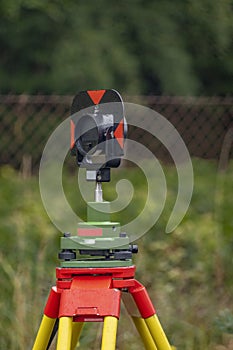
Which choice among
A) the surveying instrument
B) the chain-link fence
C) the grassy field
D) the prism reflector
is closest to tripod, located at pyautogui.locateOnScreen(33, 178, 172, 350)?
the surveying instrument

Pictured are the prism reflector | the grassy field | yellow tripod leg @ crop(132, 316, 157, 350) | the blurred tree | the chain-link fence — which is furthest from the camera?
the blurred tree

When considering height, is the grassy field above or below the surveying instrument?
below

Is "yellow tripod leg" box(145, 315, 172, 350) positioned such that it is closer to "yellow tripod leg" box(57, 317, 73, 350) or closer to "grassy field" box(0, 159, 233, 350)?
"yellow tripod leg" box(57, 317, 73, 350)

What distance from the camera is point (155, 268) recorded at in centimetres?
422

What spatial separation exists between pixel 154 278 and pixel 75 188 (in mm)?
2244

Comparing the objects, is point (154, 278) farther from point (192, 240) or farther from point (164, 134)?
point (164, 134)

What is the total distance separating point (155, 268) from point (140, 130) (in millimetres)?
2592

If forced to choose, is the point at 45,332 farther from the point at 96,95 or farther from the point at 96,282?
the point at 96,95

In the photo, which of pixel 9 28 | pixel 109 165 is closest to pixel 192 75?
pixel 9 28

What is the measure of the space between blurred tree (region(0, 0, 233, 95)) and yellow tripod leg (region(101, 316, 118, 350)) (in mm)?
6646

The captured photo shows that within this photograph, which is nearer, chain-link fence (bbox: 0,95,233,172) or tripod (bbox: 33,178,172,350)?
tripod (bbox: 33,178,172,350)

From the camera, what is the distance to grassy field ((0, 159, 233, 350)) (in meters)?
3.42

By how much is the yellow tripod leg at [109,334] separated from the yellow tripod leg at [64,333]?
8 centimetres

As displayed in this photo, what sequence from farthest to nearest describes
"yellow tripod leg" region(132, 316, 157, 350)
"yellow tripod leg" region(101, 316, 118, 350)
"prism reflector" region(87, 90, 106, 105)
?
1. "yellow tripod leg" region(132, 316, 157, 350)
2. "prism reflector" region(87, 90, 106, 105)
3. "yellow tripod leg" region(101, 316, 118, 350)
